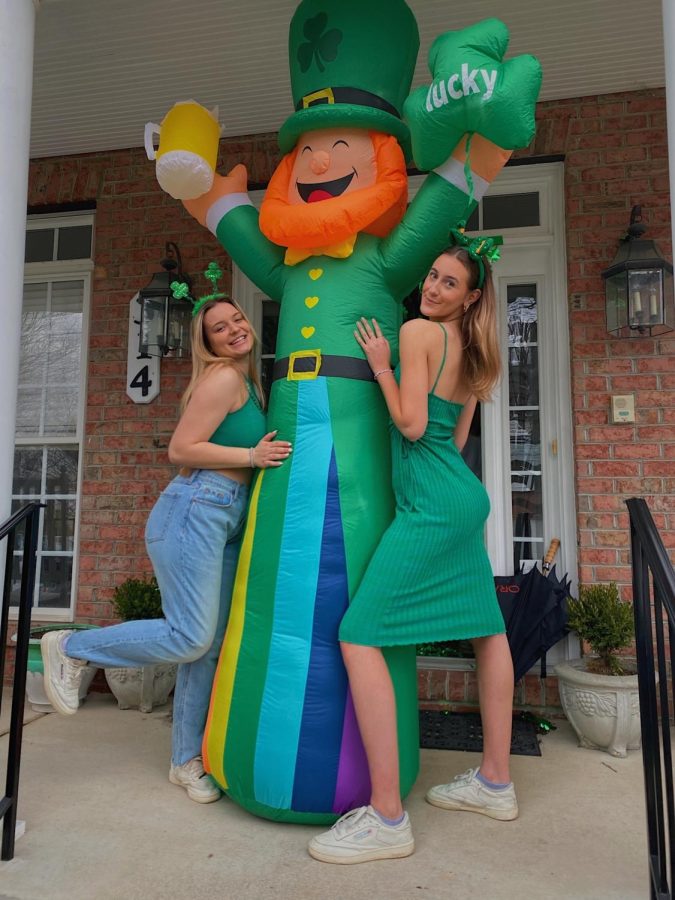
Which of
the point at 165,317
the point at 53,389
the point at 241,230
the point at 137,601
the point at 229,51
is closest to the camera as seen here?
the point at 241,230

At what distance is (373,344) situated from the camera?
228 cm

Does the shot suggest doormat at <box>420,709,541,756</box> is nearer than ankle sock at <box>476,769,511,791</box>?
No

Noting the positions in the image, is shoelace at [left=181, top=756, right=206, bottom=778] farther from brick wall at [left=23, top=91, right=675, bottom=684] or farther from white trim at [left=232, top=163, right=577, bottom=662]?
white trim at [left=232, top=163, right=577, bottom=662]

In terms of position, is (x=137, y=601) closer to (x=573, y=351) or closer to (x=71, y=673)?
(x=71, y=673)

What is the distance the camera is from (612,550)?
3.31 meters

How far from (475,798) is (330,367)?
4.88 feet

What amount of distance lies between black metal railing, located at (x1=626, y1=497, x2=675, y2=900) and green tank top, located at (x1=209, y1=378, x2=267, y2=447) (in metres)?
1.24

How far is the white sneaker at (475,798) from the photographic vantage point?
7.29ft

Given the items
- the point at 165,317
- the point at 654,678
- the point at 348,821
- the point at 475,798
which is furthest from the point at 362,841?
the point at 165,317

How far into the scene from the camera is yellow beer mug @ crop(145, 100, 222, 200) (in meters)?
2.46

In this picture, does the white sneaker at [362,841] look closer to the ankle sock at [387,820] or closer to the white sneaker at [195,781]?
the ankle sock at [387,820]

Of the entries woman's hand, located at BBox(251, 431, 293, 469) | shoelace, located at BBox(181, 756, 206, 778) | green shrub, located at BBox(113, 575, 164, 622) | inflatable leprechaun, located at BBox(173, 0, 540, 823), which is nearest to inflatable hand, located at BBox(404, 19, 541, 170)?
inflatable leprechaun, located at BBox(173, 0, 540, 823)

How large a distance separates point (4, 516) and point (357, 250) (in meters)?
1.44

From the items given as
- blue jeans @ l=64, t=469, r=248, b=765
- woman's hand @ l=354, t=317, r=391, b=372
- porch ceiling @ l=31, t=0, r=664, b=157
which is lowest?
blue jeans @ l=64, t=469, r=248, b=765
